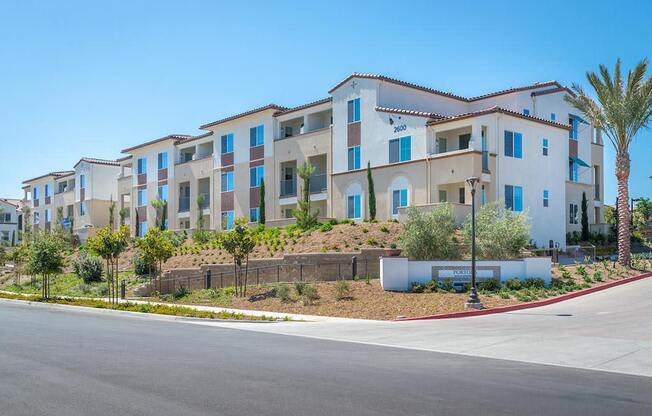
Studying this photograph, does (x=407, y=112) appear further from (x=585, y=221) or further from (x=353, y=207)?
(x=585, y=221)

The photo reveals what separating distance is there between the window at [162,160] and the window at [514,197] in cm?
3554

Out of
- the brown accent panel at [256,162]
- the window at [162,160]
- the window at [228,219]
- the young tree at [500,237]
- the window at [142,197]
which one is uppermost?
the window at [162,160]

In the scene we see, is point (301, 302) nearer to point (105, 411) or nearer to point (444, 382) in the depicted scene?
point (444, 382)

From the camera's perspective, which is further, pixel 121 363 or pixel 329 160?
pixel 329 160

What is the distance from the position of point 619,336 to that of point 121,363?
486 inches

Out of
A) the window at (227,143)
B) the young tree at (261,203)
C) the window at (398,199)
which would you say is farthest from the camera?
the window at (227,143)

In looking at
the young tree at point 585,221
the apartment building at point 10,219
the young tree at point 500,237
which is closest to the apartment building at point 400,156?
the young tree at point 585,221

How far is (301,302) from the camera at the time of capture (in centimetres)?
2652

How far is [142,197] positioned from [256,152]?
63.3 ft

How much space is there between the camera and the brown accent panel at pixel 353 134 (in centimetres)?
4203

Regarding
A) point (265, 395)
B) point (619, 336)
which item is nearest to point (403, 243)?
point (619, 336)

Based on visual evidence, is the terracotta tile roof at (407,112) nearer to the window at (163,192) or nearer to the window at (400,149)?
the window at (400,149)

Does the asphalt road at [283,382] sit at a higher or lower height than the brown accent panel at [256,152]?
lower

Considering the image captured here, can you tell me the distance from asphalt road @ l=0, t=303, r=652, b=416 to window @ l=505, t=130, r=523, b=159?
2479cm
